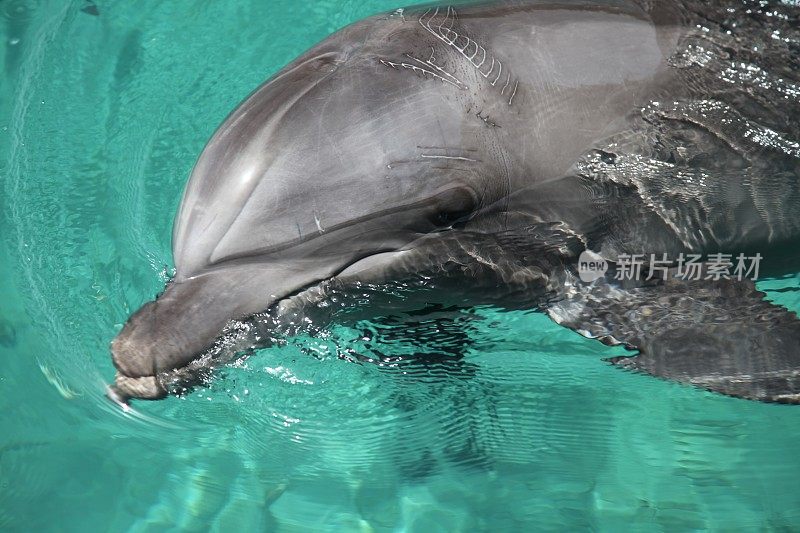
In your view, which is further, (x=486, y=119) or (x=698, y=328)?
(x=698, y=328)

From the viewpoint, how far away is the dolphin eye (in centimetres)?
343

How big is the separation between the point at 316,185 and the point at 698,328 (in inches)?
88.6

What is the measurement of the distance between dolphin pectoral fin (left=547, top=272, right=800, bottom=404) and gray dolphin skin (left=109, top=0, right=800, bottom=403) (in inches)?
0.4

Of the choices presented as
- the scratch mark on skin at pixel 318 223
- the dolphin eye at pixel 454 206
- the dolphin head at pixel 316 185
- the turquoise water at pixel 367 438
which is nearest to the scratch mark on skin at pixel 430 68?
the dolphin head at pixel 316 185

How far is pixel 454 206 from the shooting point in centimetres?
348

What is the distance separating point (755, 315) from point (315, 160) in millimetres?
2519

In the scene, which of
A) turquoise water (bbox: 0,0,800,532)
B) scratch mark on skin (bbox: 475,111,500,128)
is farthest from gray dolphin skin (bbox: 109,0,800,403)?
turquoise water (bbox: 0,0,800,532)

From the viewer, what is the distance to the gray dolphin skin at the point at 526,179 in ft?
10.7

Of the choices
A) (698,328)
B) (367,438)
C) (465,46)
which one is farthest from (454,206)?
(367,438)

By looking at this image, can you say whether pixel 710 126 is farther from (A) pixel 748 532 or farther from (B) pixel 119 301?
(B) pixel 119 301

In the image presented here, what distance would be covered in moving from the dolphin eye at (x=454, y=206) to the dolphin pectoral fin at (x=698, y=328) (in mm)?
922

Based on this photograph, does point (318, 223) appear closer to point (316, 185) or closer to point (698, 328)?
point (316, 185)

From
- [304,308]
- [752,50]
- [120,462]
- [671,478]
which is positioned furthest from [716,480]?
[120,462]

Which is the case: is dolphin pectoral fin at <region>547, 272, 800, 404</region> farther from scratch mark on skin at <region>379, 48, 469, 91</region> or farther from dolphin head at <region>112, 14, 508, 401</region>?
scratch mark on skin at <region>379, 48, 469, 91</region>
